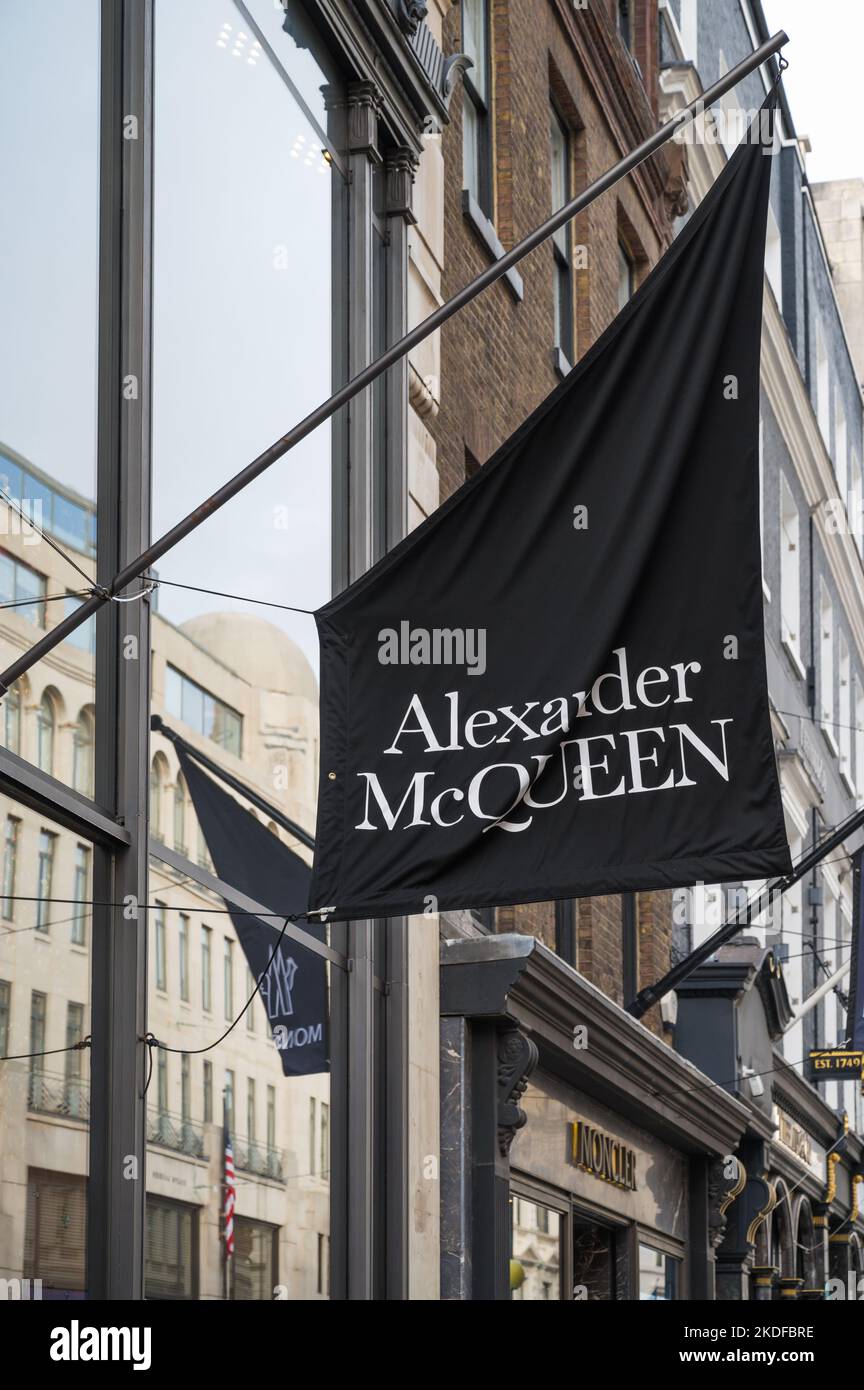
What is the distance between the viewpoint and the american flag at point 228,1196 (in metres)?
8.30

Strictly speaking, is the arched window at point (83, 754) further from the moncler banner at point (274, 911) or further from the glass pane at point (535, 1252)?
the glass pane at point (535, 1252)

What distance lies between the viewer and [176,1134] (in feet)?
25.4

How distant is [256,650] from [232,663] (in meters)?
0.37

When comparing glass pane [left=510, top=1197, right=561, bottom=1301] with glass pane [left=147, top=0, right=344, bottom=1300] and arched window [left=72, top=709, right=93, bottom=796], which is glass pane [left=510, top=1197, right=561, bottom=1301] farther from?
arched window [left=72, top=709, right=93, bottom=796]

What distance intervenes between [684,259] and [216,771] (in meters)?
2.89

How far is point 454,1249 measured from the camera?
1145 cm

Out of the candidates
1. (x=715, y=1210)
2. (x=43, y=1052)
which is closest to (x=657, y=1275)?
(x=715, y=1210)

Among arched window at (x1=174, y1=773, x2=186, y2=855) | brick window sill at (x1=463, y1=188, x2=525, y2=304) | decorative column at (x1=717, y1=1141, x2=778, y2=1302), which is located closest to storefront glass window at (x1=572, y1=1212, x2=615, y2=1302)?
decorative column at (x1=717, y1=1141, x2=778, y2=1302)

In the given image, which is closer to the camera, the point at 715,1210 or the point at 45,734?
the point at 45,734

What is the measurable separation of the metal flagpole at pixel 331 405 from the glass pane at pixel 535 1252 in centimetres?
679

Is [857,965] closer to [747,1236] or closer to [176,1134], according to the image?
[747,1236]

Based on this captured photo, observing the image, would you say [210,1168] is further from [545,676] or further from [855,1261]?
[855,1261]

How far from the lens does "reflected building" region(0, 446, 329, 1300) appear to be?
263 inches

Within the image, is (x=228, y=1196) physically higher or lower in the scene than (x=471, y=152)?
lower
